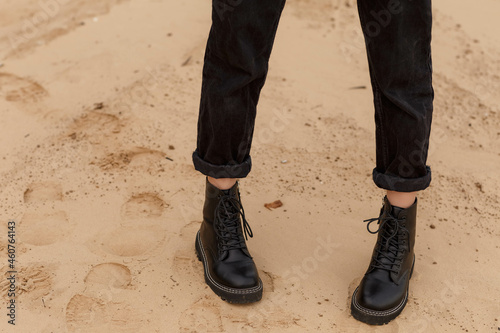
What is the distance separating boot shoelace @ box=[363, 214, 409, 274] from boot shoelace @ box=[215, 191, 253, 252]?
15.0 inches

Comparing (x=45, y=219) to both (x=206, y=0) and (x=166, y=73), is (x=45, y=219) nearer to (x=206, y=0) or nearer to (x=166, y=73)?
(x=166, y=73)

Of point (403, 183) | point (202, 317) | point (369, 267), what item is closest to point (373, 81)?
point (403, 183)

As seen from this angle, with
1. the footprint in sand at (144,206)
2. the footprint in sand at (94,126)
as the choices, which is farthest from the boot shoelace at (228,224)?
the footprint in sand at (94,126)

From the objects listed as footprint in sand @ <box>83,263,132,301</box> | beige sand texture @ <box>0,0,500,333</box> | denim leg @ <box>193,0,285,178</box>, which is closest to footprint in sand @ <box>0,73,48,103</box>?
beige sand texture @ <box>0,0,500,333</box>

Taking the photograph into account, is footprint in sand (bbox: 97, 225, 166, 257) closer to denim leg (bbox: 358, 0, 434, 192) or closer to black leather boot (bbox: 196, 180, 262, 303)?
black leather boot (bbox: 196, 180, 262, 303)

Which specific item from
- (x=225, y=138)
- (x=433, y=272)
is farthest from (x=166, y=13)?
(x=433, y=272)

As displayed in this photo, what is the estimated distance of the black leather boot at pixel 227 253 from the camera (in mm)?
1621

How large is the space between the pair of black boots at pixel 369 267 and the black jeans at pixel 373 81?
0.12 m

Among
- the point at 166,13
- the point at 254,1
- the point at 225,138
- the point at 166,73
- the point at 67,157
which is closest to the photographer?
the point at 254,1

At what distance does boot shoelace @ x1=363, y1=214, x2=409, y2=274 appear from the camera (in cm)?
163

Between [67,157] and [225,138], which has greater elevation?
[225,138]

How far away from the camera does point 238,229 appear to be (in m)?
1.70

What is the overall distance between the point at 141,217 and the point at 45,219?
12.4 inches

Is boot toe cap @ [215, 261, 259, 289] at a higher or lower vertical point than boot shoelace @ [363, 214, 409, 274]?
lower
